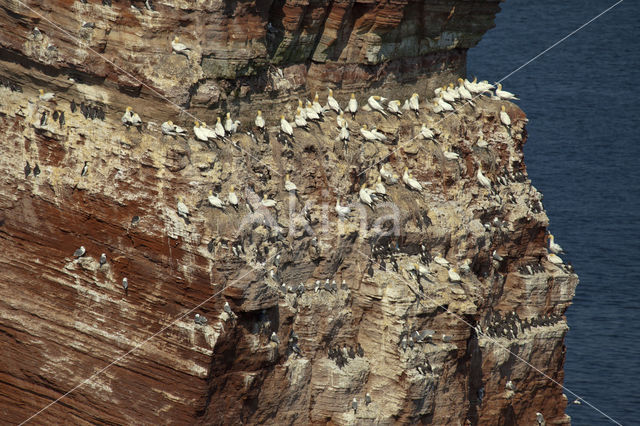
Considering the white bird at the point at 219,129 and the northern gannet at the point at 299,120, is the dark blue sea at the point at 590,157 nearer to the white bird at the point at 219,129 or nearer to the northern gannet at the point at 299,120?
the northern gannet at the point at 299,120

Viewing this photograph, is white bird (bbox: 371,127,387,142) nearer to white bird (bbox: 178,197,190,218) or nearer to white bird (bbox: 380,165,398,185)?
white bird (bbox: 380,165,398,185)

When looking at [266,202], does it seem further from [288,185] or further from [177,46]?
[177,46]

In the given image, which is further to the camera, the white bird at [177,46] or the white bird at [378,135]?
the white bird at [378,135]

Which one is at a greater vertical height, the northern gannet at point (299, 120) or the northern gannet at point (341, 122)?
the northern gannet at point (341, 122)

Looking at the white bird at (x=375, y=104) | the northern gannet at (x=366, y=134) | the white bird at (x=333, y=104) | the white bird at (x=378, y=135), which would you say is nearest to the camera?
the white bird at (x=333, y=104)

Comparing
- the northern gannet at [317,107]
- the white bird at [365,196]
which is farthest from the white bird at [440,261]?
the northern gannet at [317,107]

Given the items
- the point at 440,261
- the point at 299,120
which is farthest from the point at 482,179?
the point at 299,120
